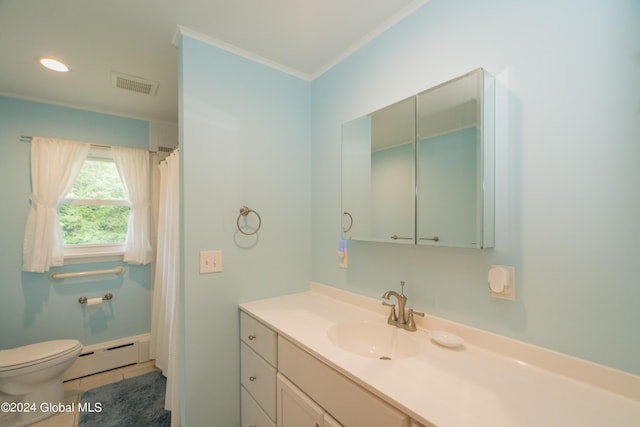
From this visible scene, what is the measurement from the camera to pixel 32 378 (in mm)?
1811

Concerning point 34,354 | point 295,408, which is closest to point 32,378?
point 34,354

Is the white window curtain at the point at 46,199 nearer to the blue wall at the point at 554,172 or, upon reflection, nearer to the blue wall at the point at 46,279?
the blue wall at the point at 46,279

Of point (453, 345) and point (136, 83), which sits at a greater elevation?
point (136, 83)

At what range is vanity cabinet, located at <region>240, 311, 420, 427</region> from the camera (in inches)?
31.8

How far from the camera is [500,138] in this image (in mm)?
999

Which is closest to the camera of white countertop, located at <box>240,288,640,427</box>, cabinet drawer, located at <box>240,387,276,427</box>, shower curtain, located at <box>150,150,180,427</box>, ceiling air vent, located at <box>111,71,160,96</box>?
white countertop, located at <box>240,288,640,427</box>

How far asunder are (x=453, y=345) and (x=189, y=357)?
130 cm

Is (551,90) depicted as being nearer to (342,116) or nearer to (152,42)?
(342,116)

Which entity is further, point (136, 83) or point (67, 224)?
point (67, 224)

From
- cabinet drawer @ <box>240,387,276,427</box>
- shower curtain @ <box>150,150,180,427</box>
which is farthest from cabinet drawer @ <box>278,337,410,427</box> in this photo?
shower curtain @ <box>150,150,180,427</box>

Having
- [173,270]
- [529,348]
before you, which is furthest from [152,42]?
[529,348]

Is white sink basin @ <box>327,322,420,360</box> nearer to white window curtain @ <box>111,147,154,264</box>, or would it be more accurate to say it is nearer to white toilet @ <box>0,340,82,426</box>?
white toilet @ <box>0,340,82,426</box>

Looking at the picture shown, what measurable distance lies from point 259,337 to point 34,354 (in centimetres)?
180

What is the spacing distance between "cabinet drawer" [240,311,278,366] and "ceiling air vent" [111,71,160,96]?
5.98ft
